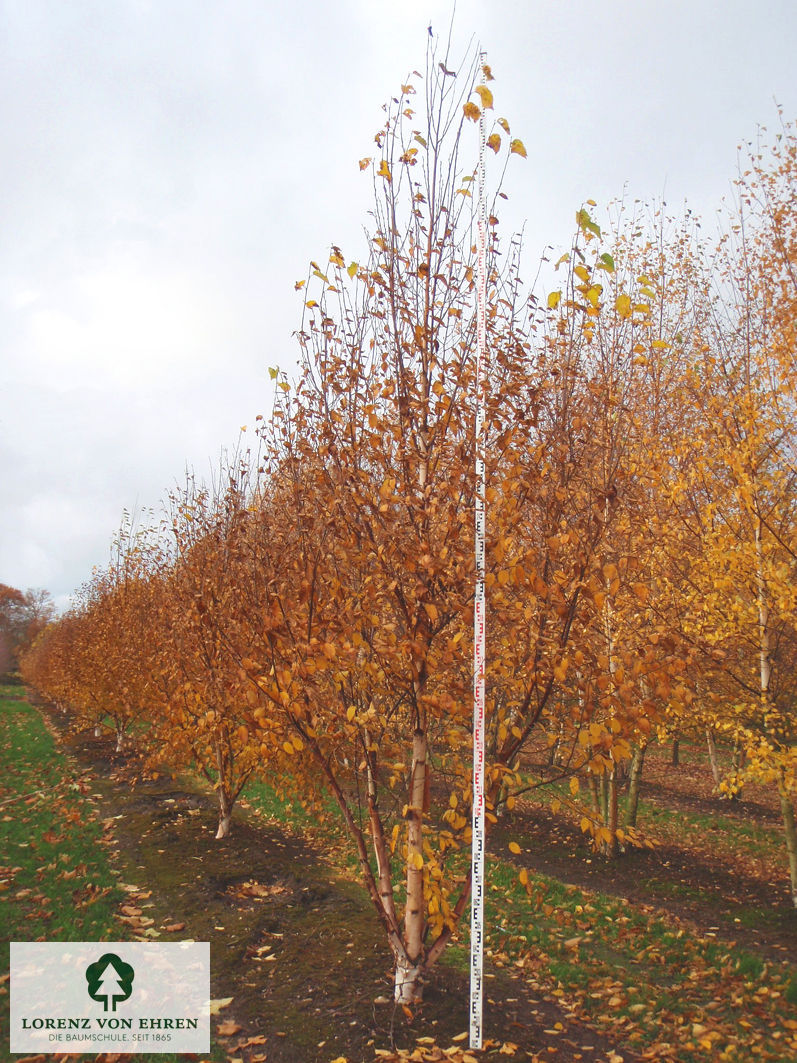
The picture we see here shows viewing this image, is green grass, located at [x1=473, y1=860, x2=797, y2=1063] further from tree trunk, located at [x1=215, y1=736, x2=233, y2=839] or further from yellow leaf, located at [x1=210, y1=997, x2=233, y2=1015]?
tree trunk, located at [x1=215, y1=736, x2=233, y2=839]

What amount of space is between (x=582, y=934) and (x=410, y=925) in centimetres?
287

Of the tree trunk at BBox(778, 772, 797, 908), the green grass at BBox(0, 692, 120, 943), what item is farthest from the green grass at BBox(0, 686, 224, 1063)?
the tree trunk at BBox(778, 772, 797, 908)

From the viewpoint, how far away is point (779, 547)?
6527 millimetres

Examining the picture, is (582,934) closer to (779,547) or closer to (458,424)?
(779,547)

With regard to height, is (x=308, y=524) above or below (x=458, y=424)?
below

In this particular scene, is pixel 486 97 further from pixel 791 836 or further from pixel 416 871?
pixel 791 836

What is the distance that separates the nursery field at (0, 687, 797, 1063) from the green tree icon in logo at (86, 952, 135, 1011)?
19.0 inches

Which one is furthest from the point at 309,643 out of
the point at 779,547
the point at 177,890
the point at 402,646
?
the point at 779,547

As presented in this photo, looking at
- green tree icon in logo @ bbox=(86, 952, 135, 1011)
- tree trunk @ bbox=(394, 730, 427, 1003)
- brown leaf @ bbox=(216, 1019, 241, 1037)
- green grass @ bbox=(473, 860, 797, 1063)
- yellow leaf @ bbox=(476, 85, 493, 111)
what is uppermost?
yellow leaf @ bbox=(476, 85, 493, 111)

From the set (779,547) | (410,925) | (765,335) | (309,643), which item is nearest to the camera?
(309,643)

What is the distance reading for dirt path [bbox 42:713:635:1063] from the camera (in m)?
3.56

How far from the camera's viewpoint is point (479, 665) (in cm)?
296

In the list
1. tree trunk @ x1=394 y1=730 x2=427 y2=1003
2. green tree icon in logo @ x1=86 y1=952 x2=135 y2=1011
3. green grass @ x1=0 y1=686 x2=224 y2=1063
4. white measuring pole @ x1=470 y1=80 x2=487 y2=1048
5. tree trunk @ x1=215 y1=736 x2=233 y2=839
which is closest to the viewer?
white measuring pole @ x1=470 y1=80 x2=487 y2=1048

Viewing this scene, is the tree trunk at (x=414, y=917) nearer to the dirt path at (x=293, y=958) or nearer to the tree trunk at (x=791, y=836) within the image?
the dirt path at (x=293, y=958)
